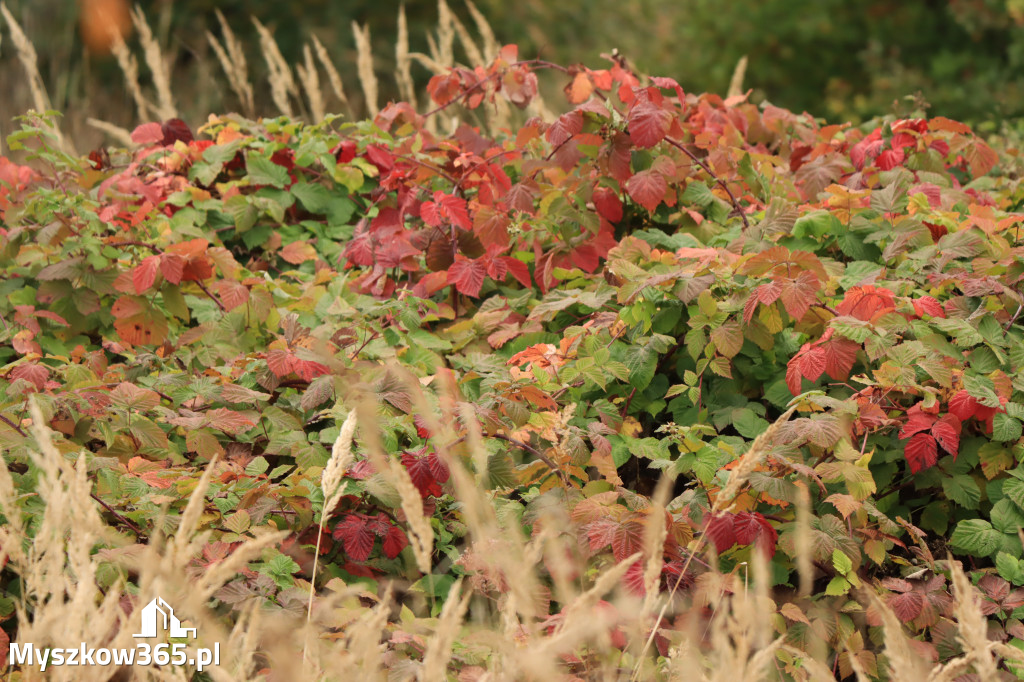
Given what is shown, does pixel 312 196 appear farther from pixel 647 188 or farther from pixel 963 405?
pixel 963 405

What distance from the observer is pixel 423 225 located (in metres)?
2.67

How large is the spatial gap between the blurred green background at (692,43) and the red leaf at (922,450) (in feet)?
19.0

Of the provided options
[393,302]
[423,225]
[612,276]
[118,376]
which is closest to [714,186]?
[612,276]

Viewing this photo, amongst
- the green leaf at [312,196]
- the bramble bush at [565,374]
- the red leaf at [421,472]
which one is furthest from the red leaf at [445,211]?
the red leaf at [421,472]

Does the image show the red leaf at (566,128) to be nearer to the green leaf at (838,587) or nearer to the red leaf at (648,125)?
the red leaf at (648,125)

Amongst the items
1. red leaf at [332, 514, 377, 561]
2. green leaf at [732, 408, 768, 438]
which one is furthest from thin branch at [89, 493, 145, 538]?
green leaf at [732, 408, 768, 438]

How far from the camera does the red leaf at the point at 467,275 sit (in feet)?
7.59

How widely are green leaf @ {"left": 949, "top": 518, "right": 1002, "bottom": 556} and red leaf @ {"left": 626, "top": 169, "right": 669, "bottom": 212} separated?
1048 mm

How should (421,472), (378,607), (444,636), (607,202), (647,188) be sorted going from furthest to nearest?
1. (607,202)
2. (647,188)
3. (421,472)
4. (378,607)
5. (444,636)

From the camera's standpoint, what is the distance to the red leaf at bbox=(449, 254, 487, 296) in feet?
7.59

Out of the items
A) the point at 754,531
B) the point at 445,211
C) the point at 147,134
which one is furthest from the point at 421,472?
the point at 147,134

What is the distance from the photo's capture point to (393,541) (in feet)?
5.81

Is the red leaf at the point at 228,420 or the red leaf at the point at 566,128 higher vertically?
the red leaf at the point at 566,128

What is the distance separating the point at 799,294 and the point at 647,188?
1.87ft
